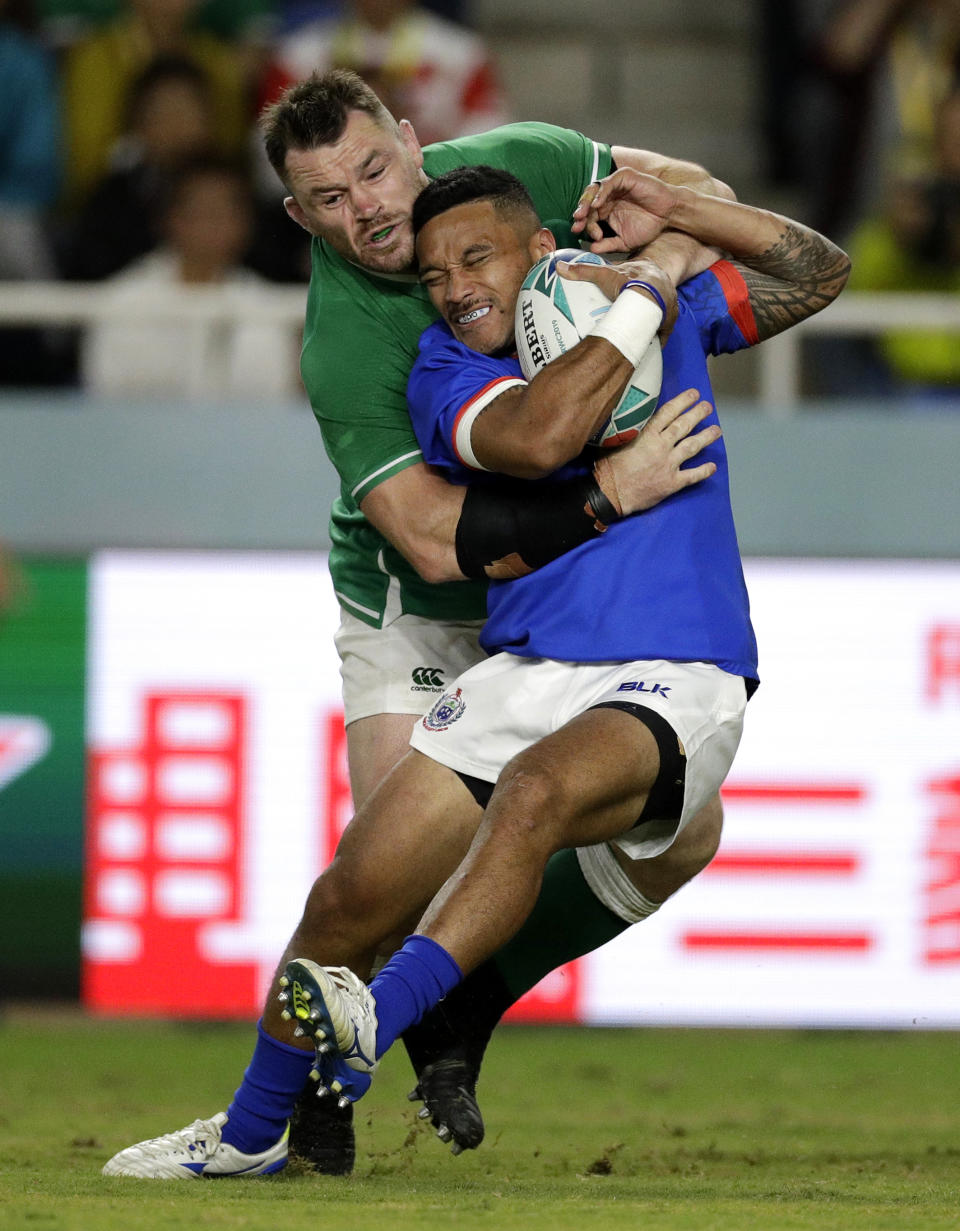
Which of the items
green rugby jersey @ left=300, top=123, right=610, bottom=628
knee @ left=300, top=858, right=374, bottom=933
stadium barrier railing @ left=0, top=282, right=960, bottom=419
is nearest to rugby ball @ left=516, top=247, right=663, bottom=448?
green rugby jersey @ left=300, top=123, right=610, bottom=628

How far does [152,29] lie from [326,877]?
580cm

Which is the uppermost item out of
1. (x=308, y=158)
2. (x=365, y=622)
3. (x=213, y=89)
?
(x=213, y=89)

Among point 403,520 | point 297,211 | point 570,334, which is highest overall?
point 297,211

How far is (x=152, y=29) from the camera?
356 inches

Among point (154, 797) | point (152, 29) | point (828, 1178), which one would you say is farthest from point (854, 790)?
point (152, 29)

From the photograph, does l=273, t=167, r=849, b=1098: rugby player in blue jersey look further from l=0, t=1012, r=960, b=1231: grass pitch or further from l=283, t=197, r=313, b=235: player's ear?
l=0, t=1012, r=960, b=1231: grass pitch

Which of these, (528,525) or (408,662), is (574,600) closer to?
(528,525)

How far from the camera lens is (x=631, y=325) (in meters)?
4.11

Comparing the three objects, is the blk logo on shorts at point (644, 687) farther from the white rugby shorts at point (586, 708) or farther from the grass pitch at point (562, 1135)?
the grass pitch at point (562, 1135)

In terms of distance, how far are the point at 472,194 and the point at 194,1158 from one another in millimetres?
2230

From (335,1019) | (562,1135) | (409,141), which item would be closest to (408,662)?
(409,141)

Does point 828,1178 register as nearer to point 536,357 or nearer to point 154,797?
point 536,357

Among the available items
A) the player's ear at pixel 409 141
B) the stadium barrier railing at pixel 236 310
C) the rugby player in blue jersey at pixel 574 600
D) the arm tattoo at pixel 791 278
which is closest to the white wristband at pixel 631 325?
the rugby player in blue jersey at pixel 574 600

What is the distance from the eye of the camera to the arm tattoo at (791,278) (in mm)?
4602
